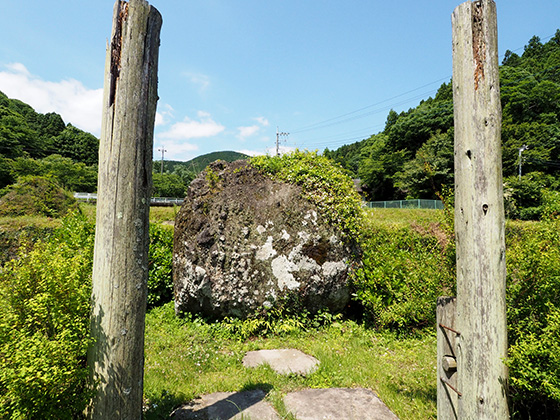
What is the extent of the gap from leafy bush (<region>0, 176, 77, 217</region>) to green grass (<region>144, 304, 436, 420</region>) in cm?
607

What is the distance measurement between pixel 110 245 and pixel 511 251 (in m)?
4.29

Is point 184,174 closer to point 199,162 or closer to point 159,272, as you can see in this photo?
point 199,162

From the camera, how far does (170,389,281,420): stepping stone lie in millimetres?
2994

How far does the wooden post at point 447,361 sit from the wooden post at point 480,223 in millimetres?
100

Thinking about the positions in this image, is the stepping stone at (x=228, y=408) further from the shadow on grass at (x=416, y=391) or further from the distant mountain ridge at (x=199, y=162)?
the distant mountain ridge at (x=199, y=162)

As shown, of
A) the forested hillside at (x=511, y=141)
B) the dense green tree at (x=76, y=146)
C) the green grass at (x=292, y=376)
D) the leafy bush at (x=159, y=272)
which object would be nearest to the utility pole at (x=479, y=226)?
the green grass at (x=292, y=376)

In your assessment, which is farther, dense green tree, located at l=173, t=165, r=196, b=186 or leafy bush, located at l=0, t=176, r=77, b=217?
dense green tree, located at l=173, t=165, r=196, b=186

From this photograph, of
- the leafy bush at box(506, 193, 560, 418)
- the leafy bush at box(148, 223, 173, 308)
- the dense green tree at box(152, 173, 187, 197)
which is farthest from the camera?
the dense green tree at box(152, 173, 187, 197)

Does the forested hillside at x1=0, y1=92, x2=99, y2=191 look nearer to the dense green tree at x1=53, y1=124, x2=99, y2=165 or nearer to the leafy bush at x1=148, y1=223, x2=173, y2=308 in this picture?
the dense green tree at x1=53, y1=124, x2=99, y2=165

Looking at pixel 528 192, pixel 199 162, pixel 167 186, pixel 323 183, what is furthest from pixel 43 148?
pixel 528 192

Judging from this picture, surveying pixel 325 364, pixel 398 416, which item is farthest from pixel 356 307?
pixel 398 416

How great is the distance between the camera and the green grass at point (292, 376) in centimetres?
338

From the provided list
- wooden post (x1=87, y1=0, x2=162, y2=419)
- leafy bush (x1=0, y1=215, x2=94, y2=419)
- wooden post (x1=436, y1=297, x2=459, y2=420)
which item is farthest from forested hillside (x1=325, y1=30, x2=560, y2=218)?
leafy bush (x1=0, y1=215, x2=94, y2=419)

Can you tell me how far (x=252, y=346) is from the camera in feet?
16.0
